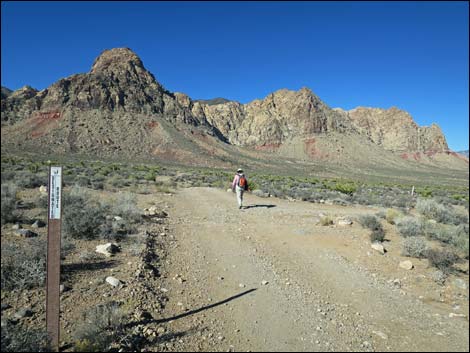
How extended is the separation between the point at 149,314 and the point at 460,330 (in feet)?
13.4

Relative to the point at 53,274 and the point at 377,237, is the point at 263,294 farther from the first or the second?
the point at 377,237

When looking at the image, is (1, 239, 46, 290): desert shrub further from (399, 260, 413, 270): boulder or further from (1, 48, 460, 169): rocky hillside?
(1, 48, 460, 169): rocky hillside

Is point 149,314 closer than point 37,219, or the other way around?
point 149,314

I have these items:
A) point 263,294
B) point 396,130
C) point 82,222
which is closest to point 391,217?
point 263,294

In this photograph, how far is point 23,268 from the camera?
539 centimetres

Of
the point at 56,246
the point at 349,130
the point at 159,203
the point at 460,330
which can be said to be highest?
the point at 349,130

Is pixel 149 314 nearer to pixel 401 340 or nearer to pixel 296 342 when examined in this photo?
pixel 296 342

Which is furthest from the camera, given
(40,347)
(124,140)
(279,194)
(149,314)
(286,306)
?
(124,140)

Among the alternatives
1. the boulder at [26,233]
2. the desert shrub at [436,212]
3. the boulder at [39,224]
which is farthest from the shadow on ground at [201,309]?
the desert shrub at [436,212]

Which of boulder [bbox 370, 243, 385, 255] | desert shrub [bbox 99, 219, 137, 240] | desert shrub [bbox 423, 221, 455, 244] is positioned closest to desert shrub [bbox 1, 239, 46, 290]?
desert shrub [bbox 99, 219, 137, 240]

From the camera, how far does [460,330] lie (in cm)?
389

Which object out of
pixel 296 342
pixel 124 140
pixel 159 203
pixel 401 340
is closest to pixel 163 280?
pixel 296 342

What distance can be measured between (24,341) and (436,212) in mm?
14259

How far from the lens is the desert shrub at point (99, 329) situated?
372 centimetres
